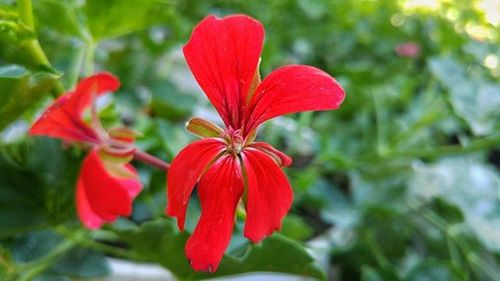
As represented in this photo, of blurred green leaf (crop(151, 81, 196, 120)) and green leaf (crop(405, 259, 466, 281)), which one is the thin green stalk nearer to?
blurred green leaf (crop(151, 81, 196, 120))

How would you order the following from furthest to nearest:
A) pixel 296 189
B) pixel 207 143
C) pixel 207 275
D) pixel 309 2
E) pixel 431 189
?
pixel 309 2 < pixel 431 189 < pixel 296 189 < pixel 207 275 < pixel 207 143

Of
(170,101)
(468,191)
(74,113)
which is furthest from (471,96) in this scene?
(74,113)

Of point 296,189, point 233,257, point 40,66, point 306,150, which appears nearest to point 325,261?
point 296,189

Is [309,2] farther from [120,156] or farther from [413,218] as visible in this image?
[120,156]

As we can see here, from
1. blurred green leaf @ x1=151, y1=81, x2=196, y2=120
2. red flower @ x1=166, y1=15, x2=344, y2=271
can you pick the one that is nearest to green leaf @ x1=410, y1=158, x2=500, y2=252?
blurred green leaf @ x1=151, y1=81, x2=196, y2=120

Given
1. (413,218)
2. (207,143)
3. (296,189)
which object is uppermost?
(207,143)

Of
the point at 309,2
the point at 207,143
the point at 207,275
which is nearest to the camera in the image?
the point at 207,143
